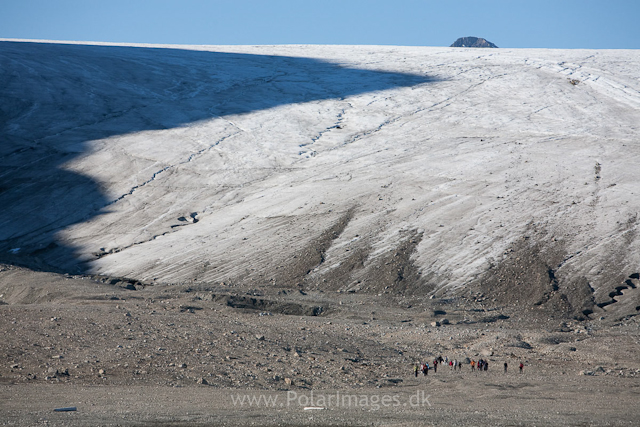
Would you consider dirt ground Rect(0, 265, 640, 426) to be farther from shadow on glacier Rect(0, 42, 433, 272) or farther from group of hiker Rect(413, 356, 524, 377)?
shadow on glacier Rect(0, 42, 433, 272)

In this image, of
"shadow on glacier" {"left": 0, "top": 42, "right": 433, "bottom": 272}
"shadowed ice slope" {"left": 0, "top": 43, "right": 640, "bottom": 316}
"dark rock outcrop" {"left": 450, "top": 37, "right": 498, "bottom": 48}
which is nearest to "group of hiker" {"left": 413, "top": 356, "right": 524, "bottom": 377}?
"shadowed ice slope" {"left": 0, "top": 43, "right": 640, "bottom": 316}

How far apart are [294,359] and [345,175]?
1244 cm

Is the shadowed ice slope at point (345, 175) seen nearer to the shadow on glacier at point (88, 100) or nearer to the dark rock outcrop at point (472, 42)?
the shadow on glacier at point (88, 100)

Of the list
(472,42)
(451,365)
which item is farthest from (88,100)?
(472,42)

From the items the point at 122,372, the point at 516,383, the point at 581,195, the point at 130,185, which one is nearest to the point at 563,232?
the point at 581,195

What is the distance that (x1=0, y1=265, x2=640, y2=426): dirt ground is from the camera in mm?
8680

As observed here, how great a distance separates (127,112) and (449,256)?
1886 centimetres

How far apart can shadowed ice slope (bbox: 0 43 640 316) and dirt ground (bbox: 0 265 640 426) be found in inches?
77.0

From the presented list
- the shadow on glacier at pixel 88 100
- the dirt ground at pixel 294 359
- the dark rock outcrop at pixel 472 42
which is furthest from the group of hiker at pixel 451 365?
the dark rock outcrop at pixel 472 42

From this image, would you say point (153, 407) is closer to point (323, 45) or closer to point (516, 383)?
point (516, 383)

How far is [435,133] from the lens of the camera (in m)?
26.5

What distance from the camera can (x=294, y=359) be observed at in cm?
1151

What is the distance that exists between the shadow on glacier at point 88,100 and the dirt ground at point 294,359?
6.15 metres

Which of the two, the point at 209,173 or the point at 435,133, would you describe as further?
the point at 435,133
